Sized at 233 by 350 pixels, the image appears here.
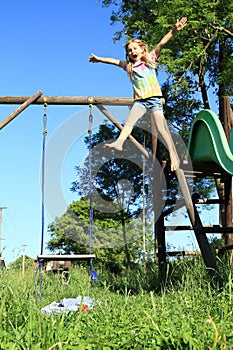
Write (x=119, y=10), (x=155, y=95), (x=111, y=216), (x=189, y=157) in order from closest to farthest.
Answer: (x=155, y=95)
(x=189, y=157)
(x=119, y=10)
(x=111, y=216)

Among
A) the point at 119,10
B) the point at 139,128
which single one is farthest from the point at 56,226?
the point at 119,10

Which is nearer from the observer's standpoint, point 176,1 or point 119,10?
point 176,1

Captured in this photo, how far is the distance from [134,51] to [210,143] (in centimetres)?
150

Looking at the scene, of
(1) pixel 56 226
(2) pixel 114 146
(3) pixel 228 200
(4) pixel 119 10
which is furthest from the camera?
(1) pixel 56 226

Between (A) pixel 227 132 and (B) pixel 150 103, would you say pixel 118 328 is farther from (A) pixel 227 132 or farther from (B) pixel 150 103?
(A) pixel 227 132

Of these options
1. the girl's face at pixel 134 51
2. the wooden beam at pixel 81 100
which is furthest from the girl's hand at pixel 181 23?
the wooden beam at pixel 81 100

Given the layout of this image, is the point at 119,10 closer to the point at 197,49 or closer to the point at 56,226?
the point at 197,49

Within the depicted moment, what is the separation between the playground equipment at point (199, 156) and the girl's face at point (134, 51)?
736mm

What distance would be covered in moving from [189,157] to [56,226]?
1501cm

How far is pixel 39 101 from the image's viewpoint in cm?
710

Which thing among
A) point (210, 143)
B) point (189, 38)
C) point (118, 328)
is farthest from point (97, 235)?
point (118, 328)

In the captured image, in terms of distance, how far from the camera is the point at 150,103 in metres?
6.18

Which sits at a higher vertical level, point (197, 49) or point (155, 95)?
point (197, 49)

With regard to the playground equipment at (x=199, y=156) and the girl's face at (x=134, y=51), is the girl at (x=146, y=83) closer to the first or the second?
the girl's face at (x=134, y=51)
